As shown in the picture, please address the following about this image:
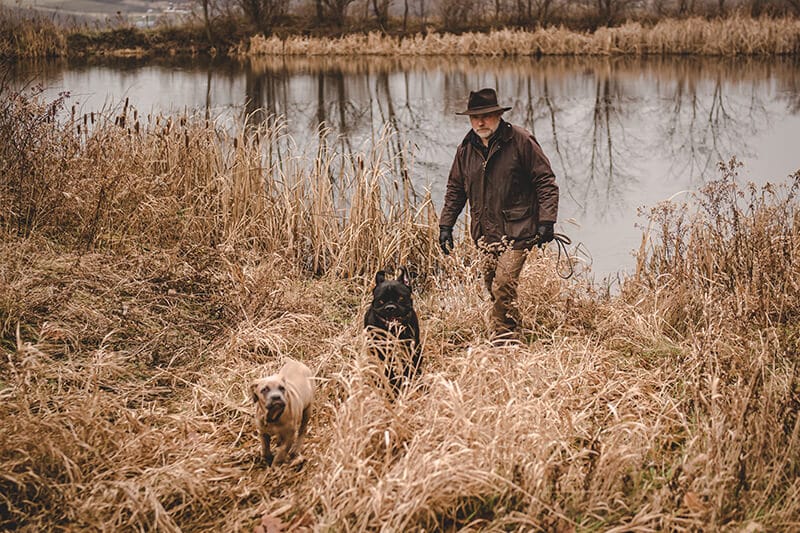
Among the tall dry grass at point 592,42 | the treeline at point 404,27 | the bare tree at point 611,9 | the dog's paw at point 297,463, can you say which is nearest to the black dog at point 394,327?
the dog's paw at point 297,463

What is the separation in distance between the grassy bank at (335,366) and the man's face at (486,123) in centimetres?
141

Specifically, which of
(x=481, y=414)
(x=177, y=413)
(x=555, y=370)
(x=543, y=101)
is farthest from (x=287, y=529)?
(x=543, y=101)

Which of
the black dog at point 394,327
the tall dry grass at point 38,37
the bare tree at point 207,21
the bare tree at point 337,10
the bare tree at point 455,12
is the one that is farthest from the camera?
the bare tree at point 337,10

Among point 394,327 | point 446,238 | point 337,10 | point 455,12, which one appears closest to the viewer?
point 394,327

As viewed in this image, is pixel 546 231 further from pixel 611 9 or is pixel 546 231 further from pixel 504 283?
pixel 611 9

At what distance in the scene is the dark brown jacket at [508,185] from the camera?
5.16 meters

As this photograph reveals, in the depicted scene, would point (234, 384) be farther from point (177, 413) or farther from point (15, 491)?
point (15, 491)

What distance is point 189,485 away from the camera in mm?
3316

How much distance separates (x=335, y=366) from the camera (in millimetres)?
4770

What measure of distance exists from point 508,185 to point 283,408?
2.54 metres

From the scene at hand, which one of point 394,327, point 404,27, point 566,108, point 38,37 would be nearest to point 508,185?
point 394,327

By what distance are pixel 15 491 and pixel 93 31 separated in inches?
1289

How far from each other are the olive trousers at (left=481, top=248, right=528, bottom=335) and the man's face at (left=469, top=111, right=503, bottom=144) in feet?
2.75

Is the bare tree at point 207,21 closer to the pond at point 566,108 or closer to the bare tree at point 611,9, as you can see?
the pond at point 566,108
